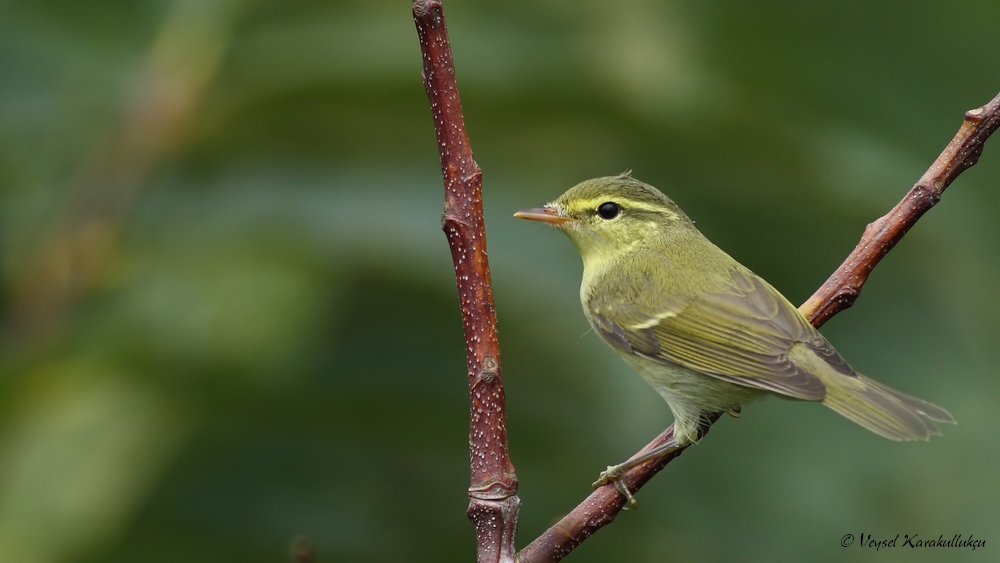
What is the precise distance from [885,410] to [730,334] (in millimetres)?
495

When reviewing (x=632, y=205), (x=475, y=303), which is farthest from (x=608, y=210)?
(x=475, y=303)

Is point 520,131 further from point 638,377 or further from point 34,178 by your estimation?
point 34,178

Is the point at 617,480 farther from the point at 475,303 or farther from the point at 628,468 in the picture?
the point at 475,303

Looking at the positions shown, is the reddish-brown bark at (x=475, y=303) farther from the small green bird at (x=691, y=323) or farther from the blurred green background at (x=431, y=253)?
the blurred green background at (x=431, y=253)

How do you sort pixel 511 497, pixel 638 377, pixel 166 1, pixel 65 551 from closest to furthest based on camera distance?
pixel 511 497, pixel 65 551, pixel 638 377, pixel 166 1

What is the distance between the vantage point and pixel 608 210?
288 centimetres

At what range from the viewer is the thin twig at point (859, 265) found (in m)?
1.81

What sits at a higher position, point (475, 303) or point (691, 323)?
point (475, 303)

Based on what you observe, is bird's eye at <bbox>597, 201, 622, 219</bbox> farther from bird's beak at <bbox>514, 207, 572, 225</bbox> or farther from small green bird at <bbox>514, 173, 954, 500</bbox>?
bird's beak at <bbox>514, 207, 572, 225</bbox>

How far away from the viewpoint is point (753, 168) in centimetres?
324

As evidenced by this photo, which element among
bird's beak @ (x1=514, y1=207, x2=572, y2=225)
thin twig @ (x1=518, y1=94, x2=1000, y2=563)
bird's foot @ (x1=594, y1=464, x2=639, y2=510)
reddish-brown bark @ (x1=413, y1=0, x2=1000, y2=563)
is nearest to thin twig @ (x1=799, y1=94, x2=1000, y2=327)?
thin twig @ (x1=518, y1=94, x2=1000, y2=563)

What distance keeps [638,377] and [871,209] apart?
3.06 feet

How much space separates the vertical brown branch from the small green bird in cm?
57

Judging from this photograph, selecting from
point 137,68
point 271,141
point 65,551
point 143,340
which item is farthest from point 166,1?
point 65,551
